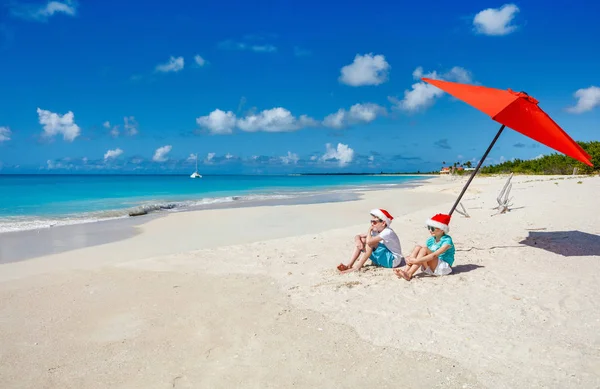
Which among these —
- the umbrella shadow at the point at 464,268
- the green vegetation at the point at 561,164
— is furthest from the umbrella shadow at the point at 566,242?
the green vegetation at the point at 561,164

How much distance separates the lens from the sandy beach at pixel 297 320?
138 inches

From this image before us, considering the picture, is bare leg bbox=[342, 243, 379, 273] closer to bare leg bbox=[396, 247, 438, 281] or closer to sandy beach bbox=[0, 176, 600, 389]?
sandy beach bbox=[0, 176, 600, 389]

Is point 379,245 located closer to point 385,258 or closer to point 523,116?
point 385,258

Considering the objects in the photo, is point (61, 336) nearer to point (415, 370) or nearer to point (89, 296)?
point (89, 296)

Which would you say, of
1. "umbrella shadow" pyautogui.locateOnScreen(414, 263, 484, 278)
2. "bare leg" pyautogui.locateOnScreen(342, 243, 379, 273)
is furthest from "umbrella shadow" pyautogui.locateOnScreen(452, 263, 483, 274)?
"bare leg" pyautogui.locateOnScreen(342, 243, 379, 273)

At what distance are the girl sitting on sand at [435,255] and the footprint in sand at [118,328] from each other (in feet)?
12.1

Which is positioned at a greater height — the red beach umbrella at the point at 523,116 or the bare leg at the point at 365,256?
the red beach umbrella at the point at 523,116

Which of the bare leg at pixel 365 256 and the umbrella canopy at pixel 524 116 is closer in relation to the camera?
the umbrella canopy at pixel 524 116

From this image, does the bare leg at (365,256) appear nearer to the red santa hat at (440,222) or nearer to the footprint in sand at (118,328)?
the red santa hat at (440,222)

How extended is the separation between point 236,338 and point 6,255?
7.17 m

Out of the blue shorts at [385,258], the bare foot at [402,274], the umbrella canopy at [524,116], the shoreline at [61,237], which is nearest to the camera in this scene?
the bare foot at [402,274]

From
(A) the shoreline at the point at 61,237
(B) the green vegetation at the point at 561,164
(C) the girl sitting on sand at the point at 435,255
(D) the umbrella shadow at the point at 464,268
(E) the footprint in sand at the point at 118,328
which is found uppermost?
(B) the green vegetation at the point at 561,164

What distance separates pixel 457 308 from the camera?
481 cm

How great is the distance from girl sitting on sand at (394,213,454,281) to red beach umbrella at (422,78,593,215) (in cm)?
176
